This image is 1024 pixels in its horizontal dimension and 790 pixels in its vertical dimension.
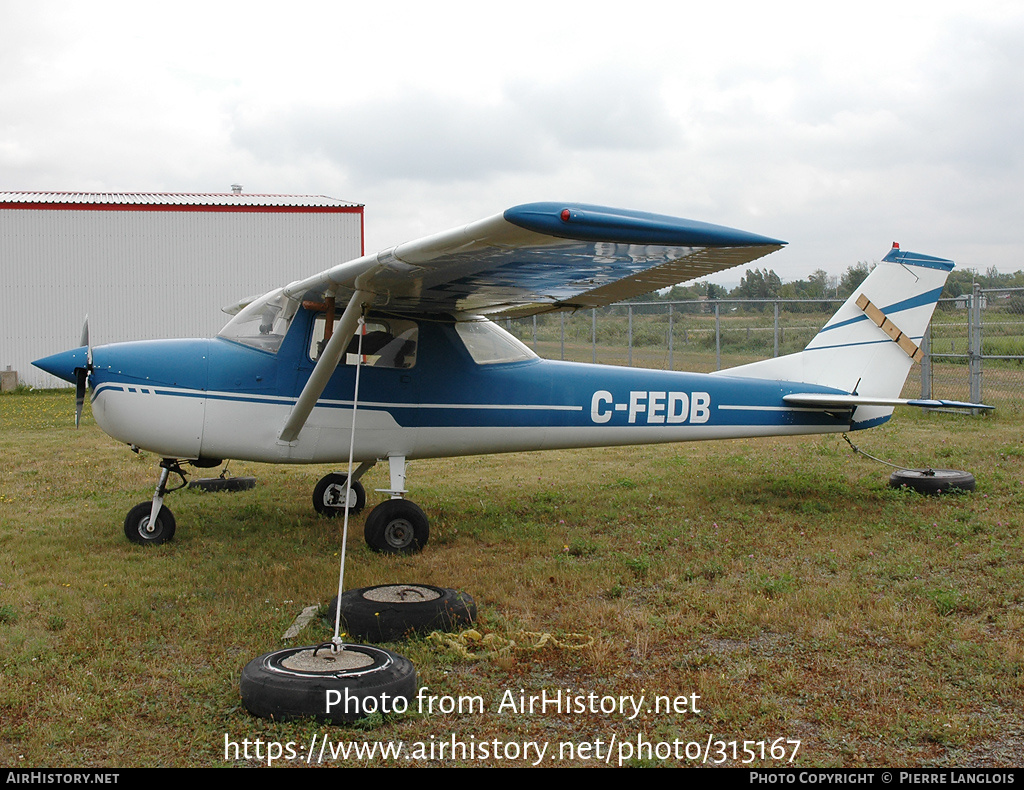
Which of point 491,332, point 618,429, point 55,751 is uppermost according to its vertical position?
point 491,332

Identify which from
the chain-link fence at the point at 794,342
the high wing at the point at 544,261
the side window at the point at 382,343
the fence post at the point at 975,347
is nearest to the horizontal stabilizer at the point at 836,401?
the high wing at the point at 544,261

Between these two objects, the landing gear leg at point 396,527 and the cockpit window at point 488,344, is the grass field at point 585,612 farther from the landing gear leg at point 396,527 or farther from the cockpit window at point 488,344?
the cockpit window at point 488,344

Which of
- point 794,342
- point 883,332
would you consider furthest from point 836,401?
point 794,342

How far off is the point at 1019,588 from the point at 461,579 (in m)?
3.69

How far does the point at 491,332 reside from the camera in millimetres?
7316

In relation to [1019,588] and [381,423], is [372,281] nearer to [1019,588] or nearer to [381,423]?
[381,423]

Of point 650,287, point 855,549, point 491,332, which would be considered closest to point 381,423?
point 491,332

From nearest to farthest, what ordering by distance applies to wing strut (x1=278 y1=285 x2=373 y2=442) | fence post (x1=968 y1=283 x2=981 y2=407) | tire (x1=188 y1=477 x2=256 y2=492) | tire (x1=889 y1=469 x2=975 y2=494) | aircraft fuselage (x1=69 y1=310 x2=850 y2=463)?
wing strut (x1=278 y1=285 x2=373 y2=442) < aircraft fuselage (x1=69 y1=310 x2=850 y2=463) < tire (x1=889 y1=469 x2=975 y2=494) < tire (x1=188 y1=477 x2=256 y2=492) < fence post (x1=968 y1=283 x2=981 y2=407)

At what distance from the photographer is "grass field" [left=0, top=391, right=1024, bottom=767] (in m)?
3.37

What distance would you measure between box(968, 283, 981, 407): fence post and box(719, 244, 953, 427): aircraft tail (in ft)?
22.4

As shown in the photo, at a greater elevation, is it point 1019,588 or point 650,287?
point 650,287

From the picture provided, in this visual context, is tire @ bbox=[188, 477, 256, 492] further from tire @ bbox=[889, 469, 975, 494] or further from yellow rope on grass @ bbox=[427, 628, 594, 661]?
tire @ bbox=[889, 469, 975, 494]

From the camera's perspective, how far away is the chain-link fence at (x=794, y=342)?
15016 millimetres

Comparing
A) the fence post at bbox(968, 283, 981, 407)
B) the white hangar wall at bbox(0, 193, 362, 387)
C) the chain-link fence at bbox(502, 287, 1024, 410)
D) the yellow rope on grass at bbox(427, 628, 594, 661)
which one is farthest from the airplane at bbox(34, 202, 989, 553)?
the white hangar wall at bbox(0, 193, 362, 387)
